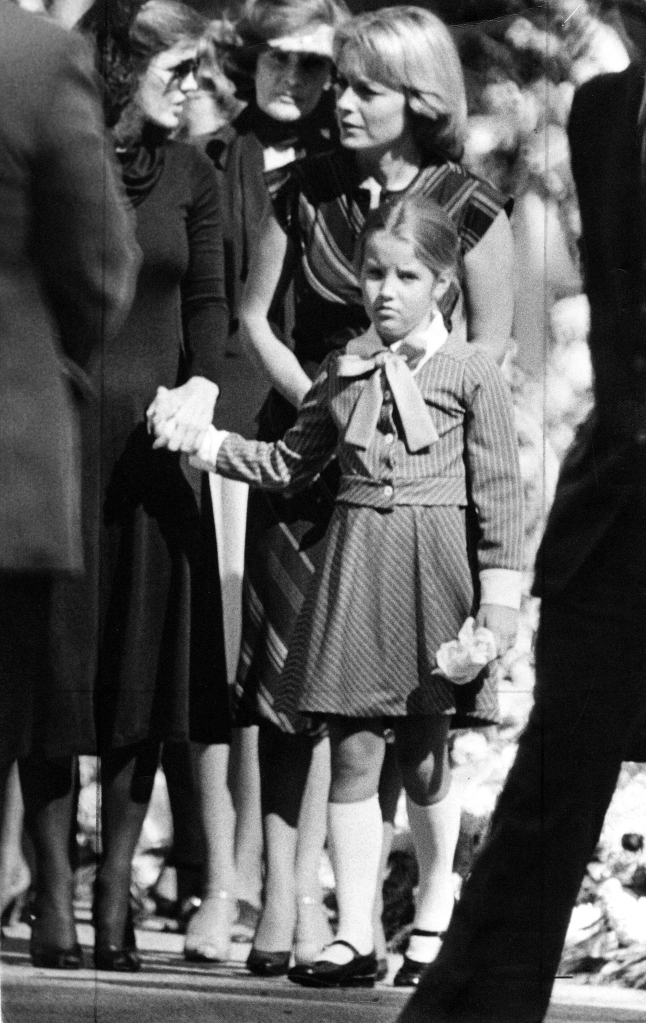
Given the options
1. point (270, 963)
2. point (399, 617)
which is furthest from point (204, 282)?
point (270, 963)

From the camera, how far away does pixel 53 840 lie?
452cm

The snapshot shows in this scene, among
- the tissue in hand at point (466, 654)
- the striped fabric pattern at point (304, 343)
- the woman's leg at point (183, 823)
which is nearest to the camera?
the tissue in hand at point (466, 654)

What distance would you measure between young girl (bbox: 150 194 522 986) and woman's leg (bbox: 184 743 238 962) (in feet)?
0.82

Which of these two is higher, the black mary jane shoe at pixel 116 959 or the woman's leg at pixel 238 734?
the woman's leg at pixel 238 734

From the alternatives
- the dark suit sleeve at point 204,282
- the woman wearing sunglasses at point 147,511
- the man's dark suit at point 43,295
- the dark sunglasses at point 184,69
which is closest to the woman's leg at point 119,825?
the woman wearing sunglasses at point 147,511

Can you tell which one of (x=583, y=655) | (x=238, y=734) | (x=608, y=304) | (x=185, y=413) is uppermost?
(x=608, y=304)

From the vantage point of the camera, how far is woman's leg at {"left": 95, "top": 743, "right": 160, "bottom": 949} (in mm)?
4469

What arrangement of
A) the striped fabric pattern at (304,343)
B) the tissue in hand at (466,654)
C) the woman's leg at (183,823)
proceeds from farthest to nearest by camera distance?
the woman's leg at (183,823) < the striped fabric pattern at (304,343) < the tissue in hand at (466,654)

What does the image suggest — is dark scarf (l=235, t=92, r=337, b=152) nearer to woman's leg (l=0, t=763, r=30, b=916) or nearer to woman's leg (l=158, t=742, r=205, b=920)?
woman's leg (l=158, t=742, r=205, b=920)

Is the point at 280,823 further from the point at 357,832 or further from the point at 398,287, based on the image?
the point at 398,287

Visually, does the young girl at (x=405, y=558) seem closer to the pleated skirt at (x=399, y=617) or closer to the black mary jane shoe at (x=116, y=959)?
the pleated skirt at (x=399, y=617)

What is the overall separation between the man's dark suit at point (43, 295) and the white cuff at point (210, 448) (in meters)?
0.30

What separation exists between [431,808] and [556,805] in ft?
0.96

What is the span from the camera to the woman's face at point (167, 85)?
14.6 feet
